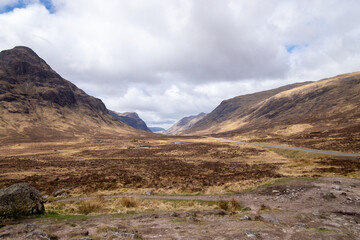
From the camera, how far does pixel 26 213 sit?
43.0 ft

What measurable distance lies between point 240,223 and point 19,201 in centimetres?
1468

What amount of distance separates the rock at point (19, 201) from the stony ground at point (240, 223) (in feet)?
2.86

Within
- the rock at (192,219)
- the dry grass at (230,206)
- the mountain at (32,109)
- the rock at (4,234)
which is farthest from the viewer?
the mountain at (32,109)

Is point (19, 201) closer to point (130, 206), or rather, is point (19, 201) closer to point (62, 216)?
point (62, 216)

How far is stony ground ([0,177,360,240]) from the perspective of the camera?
32.1 ft

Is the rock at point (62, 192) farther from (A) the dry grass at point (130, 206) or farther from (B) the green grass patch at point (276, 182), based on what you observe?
(B) the green grass patch at point (276, 182)

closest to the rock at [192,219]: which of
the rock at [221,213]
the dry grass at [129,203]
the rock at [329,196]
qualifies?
the rock at [221,213]

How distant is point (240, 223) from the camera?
38.2 ft

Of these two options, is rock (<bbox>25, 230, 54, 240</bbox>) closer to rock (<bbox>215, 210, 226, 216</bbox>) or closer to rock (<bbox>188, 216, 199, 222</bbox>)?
rock (<bbox>188, 216, 199, 222</bbox>)

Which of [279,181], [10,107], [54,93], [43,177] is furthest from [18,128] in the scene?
[279,181]

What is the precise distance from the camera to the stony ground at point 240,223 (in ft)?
32.1

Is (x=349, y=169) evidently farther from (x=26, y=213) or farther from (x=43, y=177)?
(x=43, y=177)

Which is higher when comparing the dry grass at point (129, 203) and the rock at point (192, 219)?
the rock at point (192, 219)

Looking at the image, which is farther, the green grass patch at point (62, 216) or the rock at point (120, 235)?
the green grass patch at point (62, 216)
